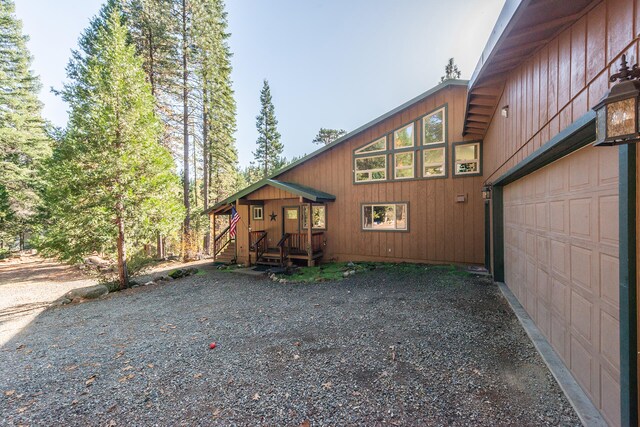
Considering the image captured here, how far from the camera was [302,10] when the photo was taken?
10422mm

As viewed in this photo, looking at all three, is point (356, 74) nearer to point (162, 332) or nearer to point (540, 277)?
point (540, 277)

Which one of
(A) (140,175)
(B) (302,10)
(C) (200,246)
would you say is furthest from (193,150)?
(B) (302,10)

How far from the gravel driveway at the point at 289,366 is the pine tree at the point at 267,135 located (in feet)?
65.6

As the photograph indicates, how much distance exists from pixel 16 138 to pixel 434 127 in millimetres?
21696

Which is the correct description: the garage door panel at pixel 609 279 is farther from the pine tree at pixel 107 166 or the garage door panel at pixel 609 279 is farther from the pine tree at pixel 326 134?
the pine tree at pixel 326 134

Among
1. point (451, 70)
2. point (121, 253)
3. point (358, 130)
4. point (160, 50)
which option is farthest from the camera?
point (451, 70)

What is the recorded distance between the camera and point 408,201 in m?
9.16

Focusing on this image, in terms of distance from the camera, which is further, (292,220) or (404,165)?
(292,220)

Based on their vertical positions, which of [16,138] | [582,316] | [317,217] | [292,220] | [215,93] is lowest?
[582,316]

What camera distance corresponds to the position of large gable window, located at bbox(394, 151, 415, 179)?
921cm

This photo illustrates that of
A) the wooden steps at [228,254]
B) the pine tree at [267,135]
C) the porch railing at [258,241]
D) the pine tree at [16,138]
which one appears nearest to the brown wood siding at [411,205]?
the porch railing at [258,241]

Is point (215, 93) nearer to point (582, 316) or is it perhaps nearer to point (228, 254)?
point (228, 254)

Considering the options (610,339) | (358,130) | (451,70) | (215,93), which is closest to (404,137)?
(358,130)

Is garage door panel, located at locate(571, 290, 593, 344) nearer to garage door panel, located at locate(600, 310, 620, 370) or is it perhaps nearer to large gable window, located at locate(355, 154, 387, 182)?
garage door panel, located at locate(600, 310, 620, 370)
